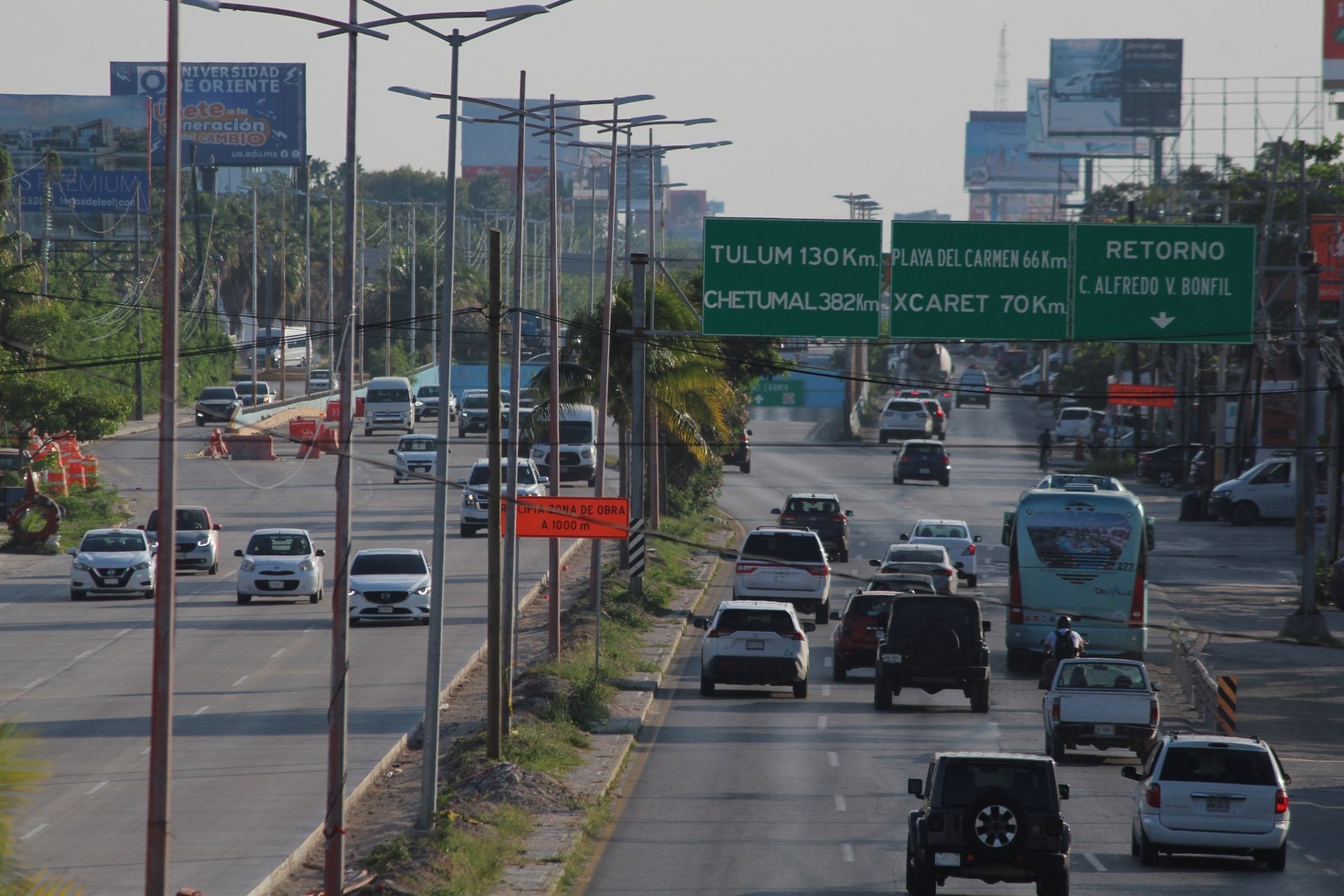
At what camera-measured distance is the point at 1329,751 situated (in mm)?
28016

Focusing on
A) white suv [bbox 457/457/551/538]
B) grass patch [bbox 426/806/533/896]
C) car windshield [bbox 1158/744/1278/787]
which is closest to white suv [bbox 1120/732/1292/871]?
car windshield [bbox 1158/744/1278/787]

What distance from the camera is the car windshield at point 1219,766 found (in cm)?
1939

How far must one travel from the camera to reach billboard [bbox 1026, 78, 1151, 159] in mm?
162613

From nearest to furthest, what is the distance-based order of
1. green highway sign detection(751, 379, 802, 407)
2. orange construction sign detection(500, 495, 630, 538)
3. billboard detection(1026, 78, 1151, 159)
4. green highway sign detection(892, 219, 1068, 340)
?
1. orange construction sign detection(500, 495, 630, 538)
2. green highway sign detection(892, 219, 1068, 340)
3. green highway sign detection(751, 379, 802, 407)
4. billboard detection(1026, 78, 1151, 159)

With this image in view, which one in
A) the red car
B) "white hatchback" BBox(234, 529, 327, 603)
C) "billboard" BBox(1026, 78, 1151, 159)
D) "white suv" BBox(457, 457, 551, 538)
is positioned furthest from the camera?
"billboard" BBox(1026, 78, 1151, 159)

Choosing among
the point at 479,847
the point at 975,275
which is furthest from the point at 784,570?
the point at 479,847

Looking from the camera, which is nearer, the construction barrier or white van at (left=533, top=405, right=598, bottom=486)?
white van at (left=533, top=405, right=598, bottom=486)

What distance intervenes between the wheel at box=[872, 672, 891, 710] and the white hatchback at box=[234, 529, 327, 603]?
49.6ft

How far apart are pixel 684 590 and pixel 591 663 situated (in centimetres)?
1431

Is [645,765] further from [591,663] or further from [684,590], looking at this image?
[684,590]

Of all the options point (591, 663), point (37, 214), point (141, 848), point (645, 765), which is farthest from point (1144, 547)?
point (37, 214)

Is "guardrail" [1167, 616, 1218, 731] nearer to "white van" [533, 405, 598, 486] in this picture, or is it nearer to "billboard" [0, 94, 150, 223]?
"white van" [533, 405, 598, 486]

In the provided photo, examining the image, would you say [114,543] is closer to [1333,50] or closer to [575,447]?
[575,447]

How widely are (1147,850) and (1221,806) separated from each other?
909 millimetres
